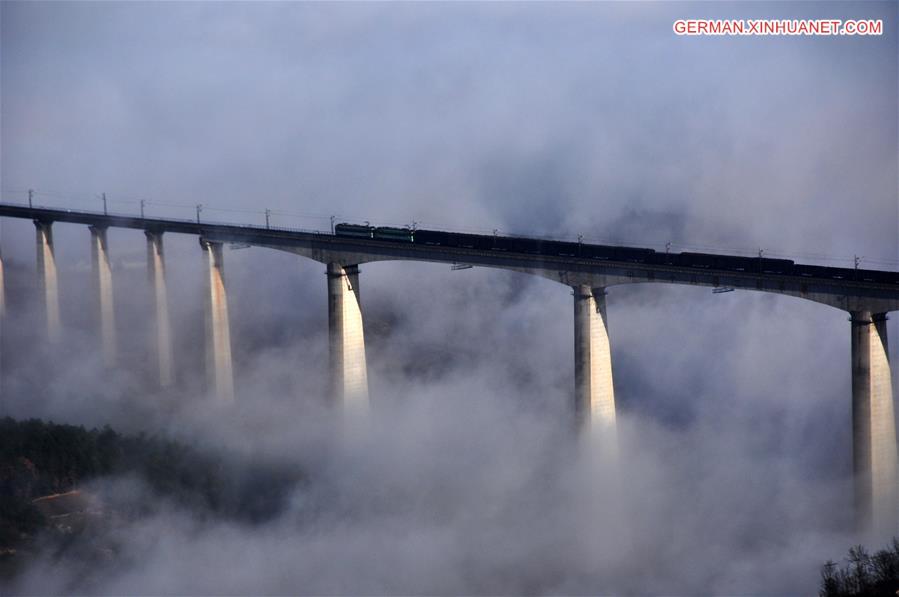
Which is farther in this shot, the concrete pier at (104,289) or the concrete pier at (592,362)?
the concrete pier at (104,289)

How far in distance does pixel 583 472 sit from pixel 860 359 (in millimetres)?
12494

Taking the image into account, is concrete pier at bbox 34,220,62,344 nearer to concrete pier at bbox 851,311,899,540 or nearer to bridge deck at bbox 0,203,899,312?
bridge deck at bbox 0,203,899,312

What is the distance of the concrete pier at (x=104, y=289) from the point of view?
239ft

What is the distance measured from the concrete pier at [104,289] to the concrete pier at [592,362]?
34471mm

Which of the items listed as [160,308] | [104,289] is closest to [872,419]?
[160,308]

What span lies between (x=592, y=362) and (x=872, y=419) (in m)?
10.8

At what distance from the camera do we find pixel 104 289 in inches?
2894

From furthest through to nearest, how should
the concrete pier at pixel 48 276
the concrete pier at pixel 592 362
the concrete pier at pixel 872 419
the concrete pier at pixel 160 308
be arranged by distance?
1. the concrete pier at pixel 48 276
2. the concrete pier at pixel 160 308
3. the concrete pier at pixel 592 362
4. the concrete pier at pixel 872 419

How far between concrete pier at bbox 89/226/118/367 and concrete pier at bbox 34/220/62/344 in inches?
202

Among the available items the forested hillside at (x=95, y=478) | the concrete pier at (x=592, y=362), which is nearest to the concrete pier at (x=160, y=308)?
the forested hillside at (x=95, y=478)

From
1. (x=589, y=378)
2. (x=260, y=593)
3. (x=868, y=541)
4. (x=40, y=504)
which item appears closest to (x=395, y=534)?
(x=260, y=593)

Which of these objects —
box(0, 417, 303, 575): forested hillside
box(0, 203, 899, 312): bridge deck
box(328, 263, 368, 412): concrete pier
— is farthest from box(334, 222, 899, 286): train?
box(0, 417, 303, 575): forested hillside

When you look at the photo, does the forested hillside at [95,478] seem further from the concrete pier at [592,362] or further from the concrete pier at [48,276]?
the concrete pier at [48,276]

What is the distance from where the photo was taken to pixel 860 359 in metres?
41.8
